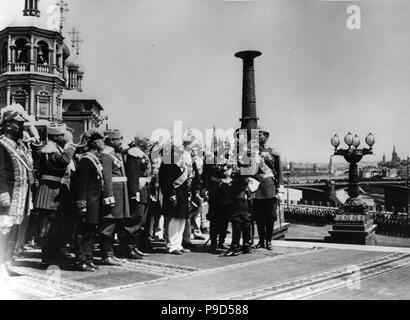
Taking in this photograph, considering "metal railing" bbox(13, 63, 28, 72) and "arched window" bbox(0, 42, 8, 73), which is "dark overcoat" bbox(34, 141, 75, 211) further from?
"metal railing" bbox(13, 63, 28, 72)

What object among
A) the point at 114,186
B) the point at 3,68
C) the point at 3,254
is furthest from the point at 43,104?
the point at 3,254

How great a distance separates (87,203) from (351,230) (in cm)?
682

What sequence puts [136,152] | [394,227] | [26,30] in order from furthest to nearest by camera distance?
[26,30], [394,227], [136,152]

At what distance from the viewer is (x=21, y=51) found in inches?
1305

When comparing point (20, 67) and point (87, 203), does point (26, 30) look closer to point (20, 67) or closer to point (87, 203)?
point (20, 67)

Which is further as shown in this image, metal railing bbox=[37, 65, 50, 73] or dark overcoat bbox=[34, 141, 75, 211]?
metal railing bbox=[37, 65, 50, 73]

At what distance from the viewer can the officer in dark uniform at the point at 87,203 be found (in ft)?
19.8

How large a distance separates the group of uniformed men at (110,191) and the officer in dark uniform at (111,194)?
0.5 inches

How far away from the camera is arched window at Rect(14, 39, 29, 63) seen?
32.0 meters

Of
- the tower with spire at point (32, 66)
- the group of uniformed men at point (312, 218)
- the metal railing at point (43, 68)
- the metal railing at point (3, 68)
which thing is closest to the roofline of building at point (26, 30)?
the tower with spire at point (32, 66)

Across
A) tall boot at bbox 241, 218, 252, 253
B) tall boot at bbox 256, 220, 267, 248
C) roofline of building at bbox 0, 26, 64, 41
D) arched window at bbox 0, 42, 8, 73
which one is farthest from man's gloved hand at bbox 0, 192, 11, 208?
arched window at bbox 0, 42, 8, 73

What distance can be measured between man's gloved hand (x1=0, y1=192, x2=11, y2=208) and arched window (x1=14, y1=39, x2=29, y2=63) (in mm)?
28514
